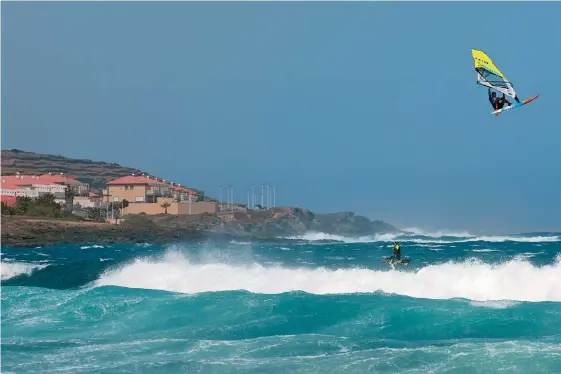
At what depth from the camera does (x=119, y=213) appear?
110312 millimetres

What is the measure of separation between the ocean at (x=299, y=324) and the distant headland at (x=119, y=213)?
172ft

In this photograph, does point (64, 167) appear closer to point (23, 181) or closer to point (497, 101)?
Answer: point (23, 181)

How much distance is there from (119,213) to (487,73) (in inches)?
3828

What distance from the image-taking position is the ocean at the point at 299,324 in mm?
14773

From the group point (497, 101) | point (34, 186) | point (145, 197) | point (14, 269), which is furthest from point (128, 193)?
point (497, 101)

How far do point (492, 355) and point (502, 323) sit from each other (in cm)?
395

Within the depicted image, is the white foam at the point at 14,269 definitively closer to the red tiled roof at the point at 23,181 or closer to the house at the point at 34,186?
the house at the point at 34,186

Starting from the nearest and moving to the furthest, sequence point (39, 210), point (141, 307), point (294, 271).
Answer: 1. point (141, 307)
2. point (294, 271)
3. point (39, 210)

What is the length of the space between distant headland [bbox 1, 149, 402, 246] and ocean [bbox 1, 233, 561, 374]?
5246 centimetres

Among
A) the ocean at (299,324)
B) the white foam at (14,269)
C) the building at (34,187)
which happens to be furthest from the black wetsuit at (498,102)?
the building at (34,187)

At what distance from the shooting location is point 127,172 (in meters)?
153

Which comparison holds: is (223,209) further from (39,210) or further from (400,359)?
(400,359)

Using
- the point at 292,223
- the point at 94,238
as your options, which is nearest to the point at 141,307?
the point at 94,238

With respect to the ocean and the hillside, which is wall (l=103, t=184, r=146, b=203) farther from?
the ocean
